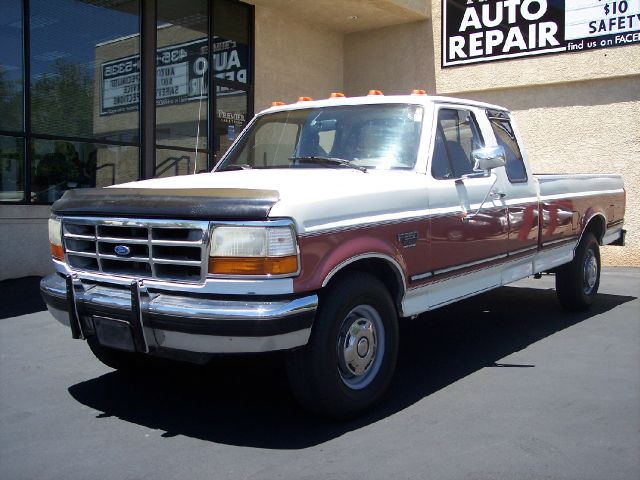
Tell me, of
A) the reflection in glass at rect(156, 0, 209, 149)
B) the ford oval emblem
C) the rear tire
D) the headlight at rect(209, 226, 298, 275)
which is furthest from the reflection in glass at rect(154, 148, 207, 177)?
the headlight at rect(209, 226, 298, 275)

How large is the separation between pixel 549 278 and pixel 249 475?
Result: 738 centimetres

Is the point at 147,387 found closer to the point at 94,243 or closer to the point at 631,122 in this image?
the point at 94,243

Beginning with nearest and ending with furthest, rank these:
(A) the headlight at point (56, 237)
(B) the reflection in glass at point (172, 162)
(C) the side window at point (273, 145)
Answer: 1. (A) the headlight at point (56, 237)
2. (C) the side window at point (273, 145)
3. (B) the reflection in glass at point (172, 162)

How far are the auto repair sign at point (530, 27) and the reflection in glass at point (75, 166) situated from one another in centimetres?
607

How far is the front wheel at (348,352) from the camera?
143 inches

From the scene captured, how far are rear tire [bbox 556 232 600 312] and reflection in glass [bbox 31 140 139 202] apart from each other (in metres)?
6.20

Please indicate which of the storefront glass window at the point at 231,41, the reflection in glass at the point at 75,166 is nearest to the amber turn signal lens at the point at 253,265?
the reflection in glass at the point at 75,166

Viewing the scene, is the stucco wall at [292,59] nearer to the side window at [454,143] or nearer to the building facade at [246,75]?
the building facade at [246,75]

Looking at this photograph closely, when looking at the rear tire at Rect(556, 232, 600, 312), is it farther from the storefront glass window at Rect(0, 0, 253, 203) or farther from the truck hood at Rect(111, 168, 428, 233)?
the storefront glass window at Rect(0, 0, 253, 203)

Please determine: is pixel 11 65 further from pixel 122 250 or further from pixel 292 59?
pixel 122 250

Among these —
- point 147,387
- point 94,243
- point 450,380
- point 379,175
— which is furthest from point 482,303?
point 94,243

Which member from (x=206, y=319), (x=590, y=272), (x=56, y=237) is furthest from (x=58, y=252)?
(x=590, y=272)

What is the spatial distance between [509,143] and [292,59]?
7230 mm

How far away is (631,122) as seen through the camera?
10547mm
